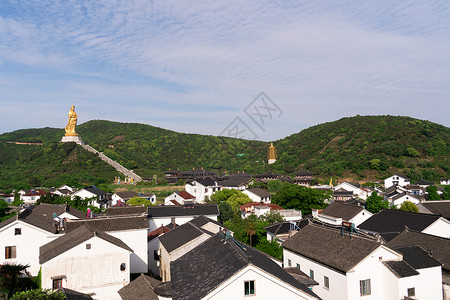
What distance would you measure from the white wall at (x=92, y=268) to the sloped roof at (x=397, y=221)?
71.7 ft

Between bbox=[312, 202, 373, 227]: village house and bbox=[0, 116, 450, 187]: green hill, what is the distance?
151 ft

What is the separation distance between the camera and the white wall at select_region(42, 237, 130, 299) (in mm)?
16781

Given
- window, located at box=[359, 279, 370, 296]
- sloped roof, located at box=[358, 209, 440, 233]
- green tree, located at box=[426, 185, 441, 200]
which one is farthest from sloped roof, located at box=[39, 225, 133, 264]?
green tree, located at box=[426, 185, 441, 200]

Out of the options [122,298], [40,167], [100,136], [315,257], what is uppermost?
[100,136]

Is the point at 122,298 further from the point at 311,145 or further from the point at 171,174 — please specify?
the point at 311,145

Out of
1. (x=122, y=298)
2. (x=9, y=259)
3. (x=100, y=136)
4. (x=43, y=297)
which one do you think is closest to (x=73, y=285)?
(x=122, y=298)

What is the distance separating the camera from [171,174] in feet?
260

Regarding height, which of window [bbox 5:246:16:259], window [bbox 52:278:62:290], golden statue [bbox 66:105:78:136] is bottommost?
window [bbox 52:278:62:290]

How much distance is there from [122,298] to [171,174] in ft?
208

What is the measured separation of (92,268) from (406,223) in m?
24.7

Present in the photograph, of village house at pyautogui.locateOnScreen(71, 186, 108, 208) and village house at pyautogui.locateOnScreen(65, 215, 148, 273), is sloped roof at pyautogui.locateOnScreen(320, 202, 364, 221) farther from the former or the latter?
village house at pyautogui.locateOnScreen(71, 186, 108, 208)

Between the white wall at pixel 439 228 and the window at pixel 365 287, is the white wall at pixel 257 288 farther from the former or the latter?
the white wall at pixel 439 228

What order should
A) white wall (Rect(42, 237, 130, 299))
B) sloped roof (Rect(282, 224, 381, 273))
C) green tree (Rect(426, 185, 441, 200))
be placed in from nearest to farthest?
sloped roof (Rect(282, 224, 381, 273))
white wall (Rect(42, 237, 130, 299))
green tree (Rect(426, 185, 441, 200))

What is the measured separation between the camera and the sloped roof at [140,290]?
1536 cm
